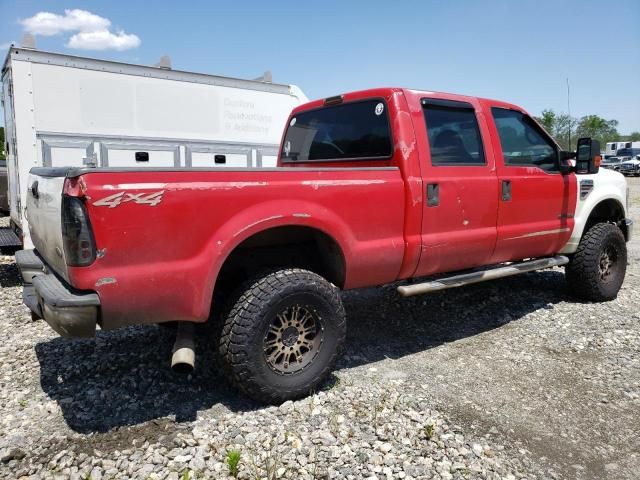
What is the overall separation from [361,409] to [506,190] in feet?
7.37

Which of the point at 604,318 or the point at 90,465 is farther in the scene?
the point at 604,318

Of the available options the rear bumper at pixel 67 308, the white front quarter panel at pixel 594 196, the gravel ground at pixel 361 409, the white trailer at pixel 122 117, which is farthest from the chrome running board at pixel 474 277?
the white trailer at pixel 122 117

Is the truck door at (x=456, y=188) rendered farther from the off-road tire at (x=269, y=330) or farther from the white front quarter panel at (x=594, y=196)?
the white front quarter panel at (x=594, y=196)

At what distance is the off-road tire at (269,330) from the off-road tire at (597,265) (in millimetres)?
3075

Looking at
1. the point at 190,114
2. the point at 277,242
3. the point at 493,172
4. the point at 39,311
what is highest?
the point at 190,114

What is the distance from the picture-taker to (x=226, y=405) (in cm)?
314

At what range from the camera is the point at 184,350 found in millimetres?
2781

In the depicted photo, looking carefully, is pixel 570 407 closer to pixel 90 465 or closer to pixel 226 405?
pixel 226 405

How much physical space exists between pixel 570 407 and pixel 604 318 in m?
1.99

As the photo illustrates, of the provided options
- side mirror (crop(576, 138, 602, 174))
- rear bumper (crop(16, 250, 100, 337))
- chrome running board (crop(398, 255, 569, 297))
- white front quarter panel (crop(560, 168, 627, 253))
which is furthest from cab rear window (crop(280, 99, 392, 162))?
white front quarter panel (crop(560, 168, 627, 253))

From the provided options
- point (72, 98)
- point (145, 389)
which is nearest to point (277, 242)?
point (145, 389)

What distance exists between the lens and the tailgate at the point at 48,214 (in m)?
2.68

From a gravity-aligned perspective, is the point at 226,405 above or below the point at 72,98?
below

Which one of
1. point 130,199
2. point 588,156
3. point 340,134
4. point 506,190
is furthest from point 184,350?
point 588,156
